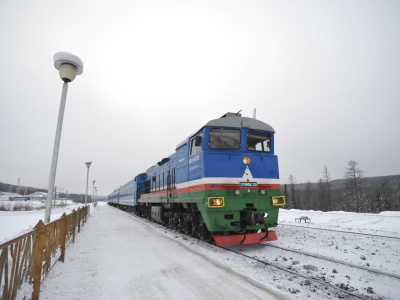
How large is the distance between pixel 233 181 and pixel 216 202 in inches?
34.6

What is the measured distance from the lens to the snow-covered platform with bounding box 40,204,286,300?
161 inches

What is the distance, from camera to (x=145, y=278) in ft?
16.0

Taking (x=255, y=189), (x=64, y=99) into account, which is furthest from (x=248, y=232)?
(x=64, y=99)

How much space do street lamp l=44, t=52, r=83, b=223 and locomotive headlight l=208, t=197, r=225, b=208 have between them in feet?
13.5

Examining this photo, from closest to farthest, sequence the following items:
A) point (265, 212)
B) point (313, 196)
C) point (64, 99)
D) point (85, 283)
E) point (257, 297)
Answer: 1. point (257, 297)
2. point (85, 283)
3. point (64, 99)
4. point (265, 212)
5. point (313, 196)

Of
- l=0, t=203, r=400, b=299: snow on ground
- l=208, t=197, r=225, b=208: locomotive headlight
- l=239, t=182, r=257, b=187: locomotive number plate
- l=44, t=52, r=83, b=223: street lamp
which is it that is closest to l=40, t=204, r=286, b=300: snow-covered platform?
l=0, t=203, r=400, b=299: snow on ground

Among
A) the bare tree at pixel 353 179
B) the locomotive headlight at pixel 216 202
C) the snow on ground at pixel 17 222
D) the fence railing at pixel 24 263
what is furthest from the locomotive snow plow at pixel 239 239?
the bare tree at pixel 353 179

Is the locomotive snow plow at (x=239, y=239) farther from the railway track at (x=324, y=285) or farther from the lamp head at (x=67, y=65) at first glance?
the lamp head at (x=67, y=65)

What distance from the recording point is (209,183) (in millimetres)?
7273

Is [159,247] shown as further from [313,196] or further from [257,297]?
[313,196]

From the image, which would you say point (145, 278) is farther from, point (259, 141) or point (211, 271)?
point (259, 141)

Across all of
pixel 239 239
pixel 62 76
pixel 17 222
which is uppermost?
pixel 62 76

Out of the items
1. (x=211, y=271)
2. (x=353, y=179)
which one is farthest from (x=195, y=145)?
(x=353, y=179)

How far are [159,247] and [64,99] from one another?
5.29m
